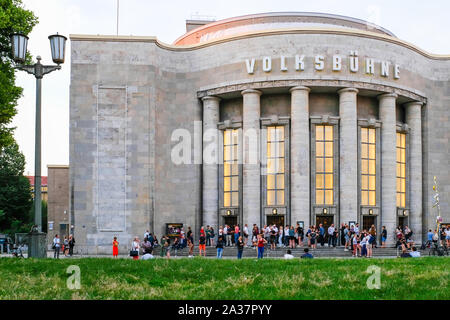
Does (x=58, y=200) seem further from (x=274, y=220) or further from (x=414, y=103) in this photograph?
(x=414, y=103)

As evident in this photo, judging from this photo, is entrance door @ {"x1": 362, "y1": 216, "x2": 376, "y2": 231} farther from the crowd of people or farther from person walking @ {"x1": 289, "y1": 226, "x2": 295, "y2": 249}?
person walking @ {"x1": 289, "y1": 226, "x2": 295, "y2": 249}

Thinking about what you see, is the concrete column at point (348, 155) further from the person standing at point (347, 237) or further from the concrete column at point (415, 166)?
the concrete column at point (415, 166)

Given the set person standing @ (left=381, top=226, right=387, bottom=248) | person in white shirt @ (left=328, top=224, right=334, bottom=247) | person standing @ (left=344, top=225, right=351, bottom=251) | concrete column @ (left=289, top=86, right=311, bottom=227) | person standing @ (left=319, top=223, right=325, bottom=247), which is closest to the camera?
person standing @ (left=344, top=225, right=351, bottom=251)

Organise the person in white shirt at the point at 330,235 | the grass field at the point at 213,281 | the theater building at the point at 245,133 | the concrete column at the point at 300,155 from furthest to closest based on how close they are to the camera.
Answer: the theater building at the point at 245,133 → the concrete column at the point at 300,155 → the person in white shirt at the point at 330,235 → the grass field at the point at 213,281

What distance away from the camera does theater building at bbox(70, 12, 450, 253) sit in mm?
42000

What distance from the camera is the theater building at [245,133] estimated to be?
4200cm

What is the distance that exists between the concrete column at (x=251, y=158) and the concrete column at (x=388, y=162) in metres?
9.68

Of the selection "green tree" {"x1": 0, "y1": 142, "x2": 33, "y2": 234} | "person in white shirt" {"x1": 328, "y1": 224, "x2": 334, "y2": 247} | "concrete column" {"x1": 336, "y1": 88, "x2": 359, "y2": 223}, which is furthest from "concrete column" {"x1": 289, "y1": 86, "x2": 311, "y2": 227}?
"green tree" {"x1": 0, "y1": 142, "x2": 33, "y2": 234}

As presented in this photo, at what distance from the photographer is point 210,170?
4441cm

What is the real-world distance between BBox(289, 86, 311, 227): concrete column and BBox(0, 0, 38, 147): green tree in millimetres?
19432

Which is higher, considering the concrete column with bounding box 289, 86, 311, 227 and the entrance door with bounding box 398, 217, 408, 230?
the concrete column with bounding box 289, 86, 311, 227

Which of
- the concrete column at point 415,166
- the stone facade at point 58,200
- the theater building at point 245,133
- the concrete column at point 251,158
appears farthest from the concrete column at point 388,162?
the stone facade at point 58,200
